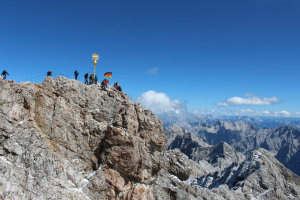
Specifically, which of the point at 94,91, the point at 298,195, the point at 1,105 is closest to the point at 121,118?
the point at 94,91

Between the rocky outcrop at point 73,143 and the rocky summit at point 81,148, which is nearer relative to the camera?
the rocky outcrop at point 73,143

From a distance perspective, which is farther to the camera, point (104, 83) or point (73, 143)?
point (104, 83)

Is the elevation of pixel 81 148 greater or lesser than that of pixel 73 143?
lesser

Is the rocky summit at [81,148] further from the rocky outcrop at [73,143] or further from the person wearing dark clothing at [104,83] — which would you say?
the person wearing dark clothing at [104,83]

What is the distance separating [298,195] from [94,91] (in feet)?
218

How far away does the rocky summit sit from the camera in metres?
28.7

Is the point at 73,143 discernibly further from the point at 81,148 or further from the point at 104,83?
the point at 104,83

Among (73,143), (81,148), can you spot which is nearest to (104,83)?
(73,143)

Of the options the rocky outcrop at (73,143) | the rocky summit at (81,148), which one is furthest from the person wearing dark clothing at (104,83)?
the rocky summit at (81,148)

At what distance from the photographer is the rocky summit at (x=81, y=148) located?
2869cm

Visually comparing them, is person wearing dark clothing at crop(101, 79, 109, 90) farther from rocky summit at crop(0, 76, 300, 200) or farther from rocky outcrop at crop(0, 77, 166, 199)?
rocky summit at crop(0, 76, 300, 200)

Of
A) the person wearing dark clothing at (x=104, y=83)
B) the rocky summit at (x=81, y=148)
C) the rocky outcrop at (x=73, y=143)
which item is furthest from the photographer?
the person wearing dark clothing at (x=104, y=83)

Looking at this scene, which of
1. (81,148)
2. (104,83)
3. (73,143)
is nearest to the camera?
(73,143)

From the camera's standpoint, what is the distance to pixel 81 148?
35.7 meters
